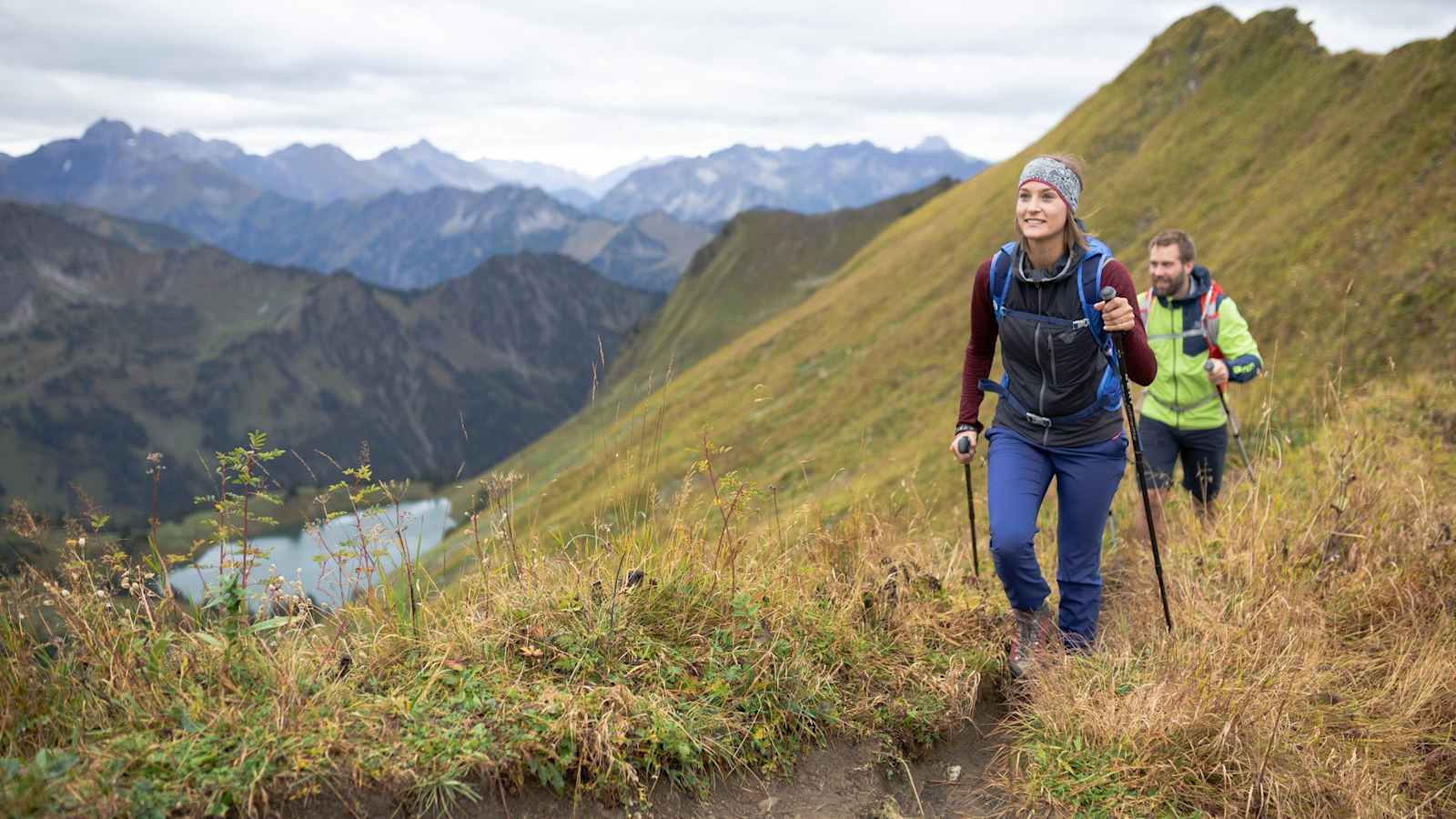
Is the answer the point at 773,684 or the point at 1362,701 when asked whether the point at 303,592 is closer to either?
the point at 773,684

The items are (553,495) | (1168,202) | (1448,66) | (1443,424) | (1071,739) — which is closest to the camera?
(1071,739)

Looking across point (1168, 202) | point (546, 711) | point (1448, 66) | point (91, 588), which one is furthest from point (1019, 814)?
point (1168, 202)

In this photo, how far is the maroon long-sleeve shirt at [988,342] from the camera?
15.3 feet

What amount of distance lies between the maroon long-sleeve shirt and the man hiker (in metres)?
2.37

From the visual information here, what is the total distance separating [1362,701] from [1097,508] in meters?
1.54

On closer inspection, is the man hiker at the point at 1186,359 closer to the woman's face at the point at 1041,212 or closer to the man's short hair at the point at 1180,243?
the man's short hair at the point at 1180,243

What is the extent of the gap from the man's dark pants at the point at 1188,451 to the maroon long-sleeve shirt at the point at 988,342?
2.52m

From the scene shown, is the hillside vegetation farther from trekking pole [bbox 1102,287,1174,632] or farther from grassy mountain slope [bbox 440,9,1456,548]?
grassy mountain slope [bbox 440,9,1456,548]

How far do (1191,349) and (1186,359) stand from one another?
0.29ft

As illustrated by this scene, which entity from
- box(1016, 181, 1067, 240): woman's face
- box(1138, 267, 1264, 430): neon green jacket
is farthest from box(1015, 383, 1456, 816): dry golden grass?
box(1016, 181, 1067, 240): woman's face

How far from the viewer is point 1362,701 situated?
441cm

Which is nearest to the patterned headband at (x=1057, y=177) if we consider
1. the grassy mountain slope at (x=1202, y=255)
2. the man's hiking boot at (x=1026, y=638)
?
the grassy mountain slope at (x=1202, y=255)

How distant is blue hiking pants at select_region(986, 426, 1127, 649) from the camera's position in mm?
4789

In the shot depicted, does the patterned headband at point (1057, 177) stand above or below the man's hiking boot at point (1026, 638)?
above
